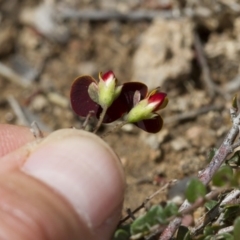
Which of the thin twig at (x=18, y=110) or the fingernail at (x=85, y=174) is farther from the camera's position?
the thin twig at (x=18, y=110)

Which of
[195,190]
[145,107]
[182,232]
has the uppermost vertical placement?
[145,107]

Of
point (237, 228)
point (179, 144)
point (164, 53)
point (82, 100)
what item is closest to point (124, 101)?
point (82, 100)

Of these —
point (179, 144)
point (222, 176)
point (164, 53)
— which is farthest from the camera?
point (164, 53)

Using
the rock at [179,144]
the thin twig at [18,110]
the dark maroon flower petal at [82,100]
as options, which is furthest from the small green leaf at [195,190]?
the thin twig at [18,110]

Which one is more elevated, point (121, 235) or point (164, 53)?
point (164, 53)

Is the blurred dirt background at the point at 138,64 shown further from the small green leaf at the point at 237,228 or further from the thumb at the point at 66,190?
the small green leaf at the point at 237,228

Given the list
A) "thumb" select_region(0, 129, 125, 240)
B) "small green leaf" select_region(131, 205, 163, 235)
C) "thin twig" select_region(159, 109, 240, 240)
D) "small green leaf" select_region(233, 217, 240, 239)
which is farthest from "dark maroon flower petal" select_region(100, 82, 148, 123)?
"small green leaf" select_region(233, 217, 240, 239)

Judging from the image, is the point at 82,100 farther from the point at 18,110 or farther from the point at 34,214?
the point at 18,110

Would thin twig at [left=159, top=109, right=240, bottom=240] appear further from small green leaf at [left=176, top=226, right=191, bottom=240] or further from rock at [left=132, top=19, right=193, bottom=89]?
rock at [left=132, top=19, right=193, bottom=89]

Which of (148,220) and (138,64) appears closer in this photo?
(148,220)
